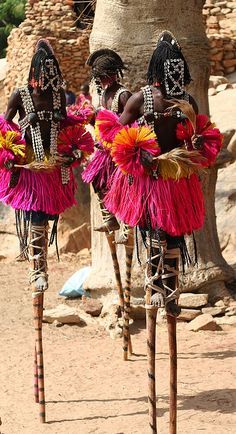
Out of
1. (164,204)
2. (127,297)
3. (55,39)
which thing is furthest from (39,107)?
(55,39)

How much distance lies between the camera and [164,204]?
498cm

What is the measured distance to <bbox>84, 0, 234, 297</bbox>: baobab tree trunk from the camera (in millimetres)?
7992

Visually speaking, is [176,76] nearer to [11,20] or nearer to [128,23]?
[128,23]

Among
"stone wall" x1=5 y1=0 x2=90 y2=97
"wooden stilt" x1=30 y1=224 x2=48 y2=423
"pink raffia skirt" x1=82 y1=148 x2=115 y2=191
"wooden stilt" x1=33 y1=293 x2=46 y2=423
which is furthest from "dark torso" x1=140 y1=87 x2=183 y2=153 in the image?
"stone wall" x1=5 y1=0 x2=90 y2=97

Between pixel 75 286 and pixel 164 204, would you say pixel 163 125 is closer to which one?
pixel 164 204

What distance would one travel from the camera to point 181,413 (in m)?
5.61

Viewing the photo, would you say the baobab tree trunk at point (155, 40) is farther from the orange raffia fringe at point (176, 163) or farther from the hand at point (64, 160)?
the orange raffia fringe at point (176, 163)

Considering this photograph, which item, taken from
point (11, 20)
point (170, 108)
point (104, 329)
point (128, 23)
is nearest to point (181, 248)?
point (170, 108)

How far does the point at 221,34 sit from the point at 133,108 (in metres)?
15.5

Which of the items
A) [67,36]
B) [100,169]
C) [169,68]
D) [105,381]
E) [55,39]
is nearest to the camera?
[169,68]

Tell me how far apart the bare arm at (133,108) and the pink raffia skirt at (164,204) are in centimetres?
35

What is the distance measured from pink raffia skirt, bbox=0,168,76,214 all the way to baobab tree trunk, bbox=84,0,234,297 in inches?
96.2

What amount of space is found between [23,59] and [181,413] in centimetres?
1546

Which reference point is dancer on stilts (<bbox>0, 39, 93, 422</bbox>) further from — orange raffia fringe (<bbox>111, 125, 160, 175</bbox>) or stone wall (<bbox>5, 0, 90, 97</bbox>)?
stone wall (<bbox>5, 0, 90, 97</bbox>)
